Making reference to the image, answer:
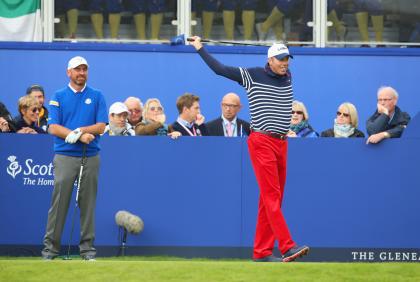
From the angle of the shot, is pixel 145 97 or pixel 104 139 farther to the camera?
pixel 145 97

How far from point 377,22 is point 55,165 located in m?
6.62

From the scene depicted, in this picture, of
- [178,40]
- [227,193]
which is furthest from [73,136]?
[178,40]

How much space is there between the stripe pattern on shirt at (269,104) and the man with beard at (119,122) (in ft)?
8.04

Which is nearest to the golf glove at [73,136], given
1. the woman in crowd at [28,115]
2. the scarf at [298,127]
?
the woman in crowd at [28,115]

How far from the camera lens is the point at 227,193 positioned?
14.0 metres

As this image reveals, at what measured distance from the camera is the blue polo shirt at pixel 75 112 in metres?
12.6

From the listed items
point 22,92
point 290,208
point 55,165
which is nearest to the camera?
point 55,165

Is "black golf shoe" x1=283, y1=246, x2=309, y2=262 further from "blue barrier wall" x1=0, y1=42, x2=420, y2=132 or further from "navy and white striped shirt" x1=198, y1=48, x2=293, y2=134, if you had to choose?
"blue barrier wall" x1=0, y1=42, x2=420, y2=132

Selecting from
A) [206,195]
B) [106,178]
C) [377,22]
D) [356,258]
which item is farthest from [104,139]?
[377,22]

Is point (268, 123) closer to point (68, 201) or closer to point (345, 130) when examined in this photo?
point (68, 201)

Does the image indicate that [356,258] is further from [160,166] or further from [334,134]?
[160,166]

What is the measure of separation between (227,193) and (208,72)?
375 centimetres

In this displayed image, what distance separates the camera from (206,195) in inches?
552

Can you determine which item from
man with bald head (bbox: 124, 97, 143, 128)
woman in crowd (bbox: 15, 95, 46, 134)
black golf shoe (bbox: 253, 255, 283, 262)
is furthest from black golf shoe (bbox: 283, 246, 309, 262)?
woman in crowd (bbox: 15, 95, 46, 134)
